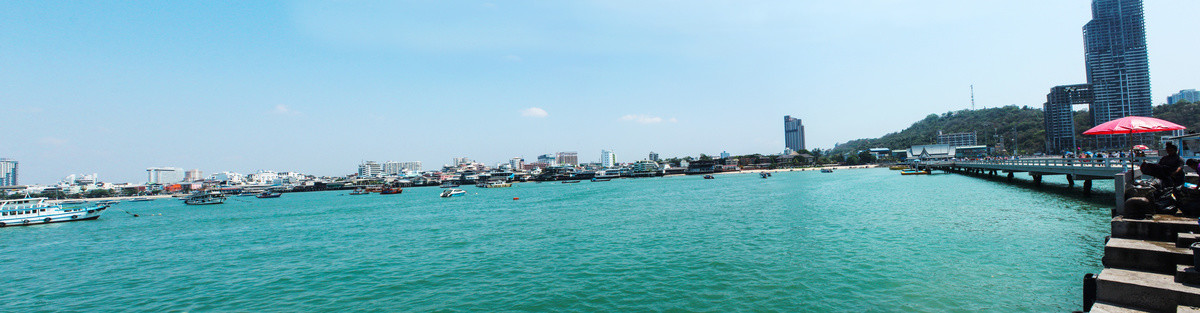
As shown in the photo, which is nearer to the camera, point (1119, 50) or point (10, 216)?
point (10, 216)

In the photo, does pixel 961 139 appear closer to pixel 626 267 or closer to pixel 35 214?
pixel 626 267

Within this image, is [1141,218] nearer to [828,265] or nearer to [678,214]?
[828,265]

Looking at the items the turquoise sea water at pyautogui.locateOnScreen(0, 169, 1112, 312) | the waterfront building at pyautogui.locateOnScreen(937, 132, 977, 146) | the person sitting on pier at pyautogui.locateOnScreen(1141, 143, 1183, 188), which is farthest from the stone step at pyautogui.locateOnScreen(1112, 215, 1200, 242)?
the waterfront building at pyautogui.locateOnScreen(937, 132, 977, 146)

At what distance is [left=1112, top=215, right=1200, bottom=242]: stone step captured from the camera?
7.33 metres

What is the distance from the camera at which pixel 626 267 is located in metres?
14.1

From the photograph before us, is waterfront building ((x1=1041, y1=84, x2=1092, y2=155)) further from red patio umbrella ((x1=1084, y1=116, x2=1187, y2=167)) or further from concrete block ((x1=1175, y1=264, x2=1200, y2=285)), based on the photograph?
concrete block ((x1=1175, y1=264, x2=1200, y2=285))

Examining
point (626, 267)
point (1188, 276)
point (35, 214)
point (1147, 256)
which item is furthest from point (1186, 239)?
point (35, 214)

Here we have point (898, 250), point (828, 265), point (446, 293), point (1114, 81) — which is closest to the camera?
point (446, 293)

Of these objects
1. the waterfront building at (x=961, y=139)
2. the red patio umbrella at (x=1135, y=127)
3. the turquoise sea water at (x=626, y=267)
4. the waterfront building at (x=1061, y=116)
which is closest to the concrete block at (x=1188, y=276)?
the turquoise sea water at (x=626, y=267)

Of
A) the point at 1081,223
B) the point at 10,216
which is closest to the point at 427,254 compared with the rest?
the point at 1081,223

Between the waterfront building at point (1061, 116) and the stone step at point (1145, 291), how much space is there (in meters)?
146

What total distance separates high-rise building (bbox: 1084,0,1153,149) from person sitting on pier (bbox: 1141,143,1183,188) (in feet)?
496

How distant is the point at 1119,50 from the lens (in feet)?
426

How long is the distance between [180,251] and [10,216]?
3102 cm
